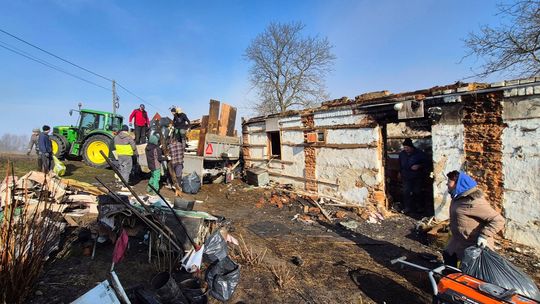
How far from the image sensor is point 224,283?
12.4 feet

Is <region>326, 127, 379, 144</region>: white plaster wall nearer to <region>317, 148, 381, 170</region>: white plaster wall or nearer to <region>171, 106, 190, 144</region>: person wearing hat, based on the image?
<region>317, 148, 381, 170</region>: white plaster wall

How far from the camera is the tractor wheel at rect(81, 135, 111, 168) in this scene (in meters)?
12.7

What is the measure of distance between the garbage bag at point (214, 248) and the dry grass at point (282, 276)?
0.77m

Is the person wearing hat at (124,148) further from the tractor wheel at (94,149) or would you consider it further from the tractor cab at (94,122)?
→ the tractor cab at (94,122)

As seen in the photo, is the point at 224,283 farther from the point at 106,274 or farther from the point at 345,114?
the point at 345,114

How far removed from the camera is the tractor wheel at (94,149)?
12664 mm

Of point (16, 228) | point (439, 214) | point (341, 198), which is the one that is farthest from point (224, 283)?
point (341, 198)

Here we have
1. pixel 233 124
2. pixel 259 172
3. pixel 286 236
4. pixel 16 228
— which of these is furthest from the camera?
pixel 233 124

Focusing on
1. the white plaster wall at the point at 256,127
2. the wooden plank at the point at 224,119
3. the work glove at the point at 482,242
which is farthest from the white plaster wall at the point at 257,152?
the work glove at the point at 482,242

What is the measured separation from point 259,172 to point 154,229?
23.5 feet

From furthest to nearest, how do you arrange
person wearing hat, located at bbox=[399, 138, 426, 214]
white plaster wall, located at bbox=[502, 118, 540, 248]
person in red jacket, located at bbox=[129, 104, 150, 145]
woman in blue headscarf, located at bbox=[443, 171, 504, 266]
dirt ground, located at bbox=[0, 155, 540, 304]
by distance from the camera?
person in red jacket, located at bbox=[129, 104, 150, 145] < person wearing hat, located at bbox=[399, 138, 426, 214] < white plaster wall, located at bbox=[502, 118, 540, 248] < dirt ground, located at bbox=[0, 155, 540, 304] < woman in blue headscarf, located at bbox=[443, 171, 504, 266]

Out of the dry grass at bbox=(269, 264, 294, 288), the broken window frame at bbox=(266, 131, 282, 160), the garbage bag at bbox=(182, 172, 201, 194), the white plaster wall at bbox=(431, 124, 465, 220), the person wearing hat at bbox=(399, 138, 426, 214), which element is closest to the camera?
the dry grass at bbox=(269, 264, 294, 288)

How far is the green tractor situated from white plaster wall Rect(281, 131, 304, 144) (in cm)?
724

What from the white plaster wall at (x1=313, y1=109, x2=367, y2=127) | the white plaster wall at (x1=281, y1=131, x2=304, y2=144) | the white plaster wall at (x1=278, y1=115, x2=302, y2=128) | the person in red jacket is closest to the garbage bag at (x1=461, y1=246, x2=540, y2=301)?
the white plaster wall at (x1=313, y1=109, x2=367, y2=127)
